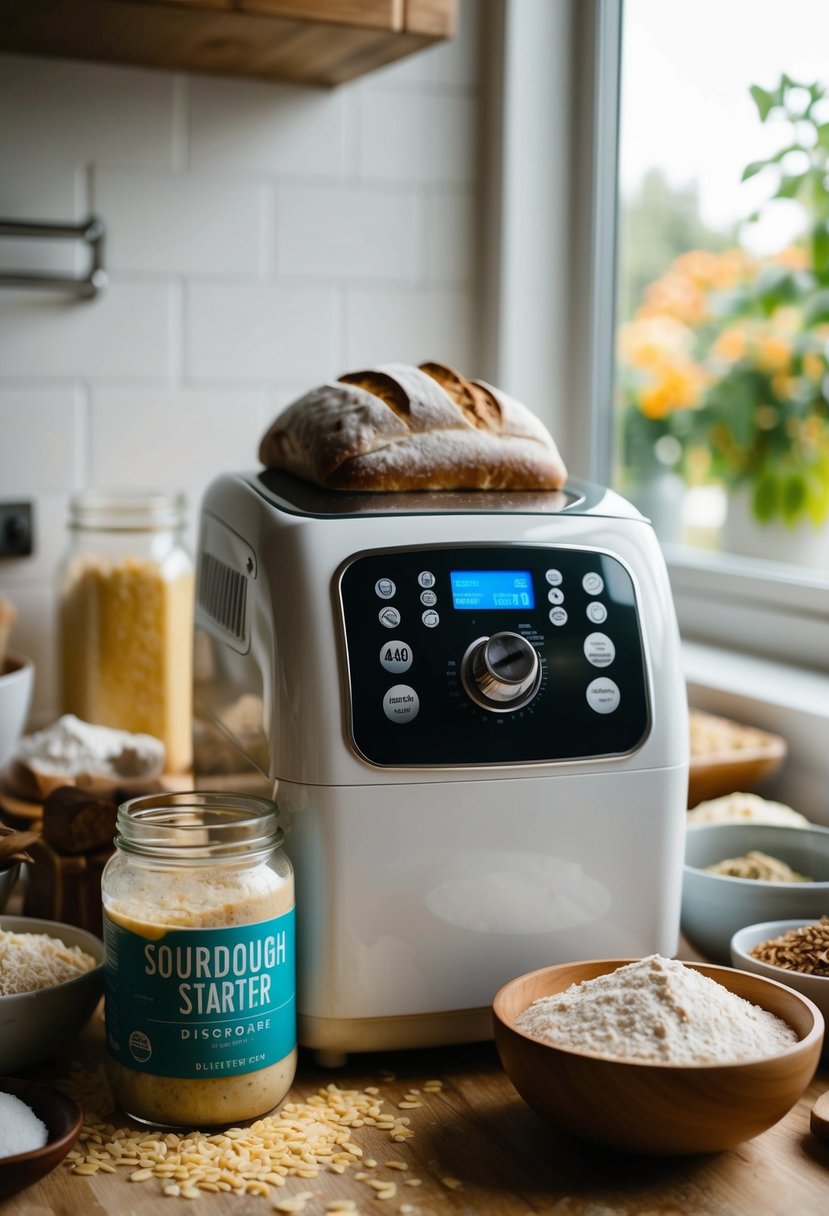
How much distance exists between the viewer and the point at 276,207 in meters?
1.50

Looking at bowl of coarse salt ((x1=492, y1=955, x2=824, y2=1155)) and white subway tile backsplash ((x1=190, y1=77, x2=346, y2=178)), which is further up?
white subway tile backsplash ((x1=190, y1=77, x2=346, y2=178))

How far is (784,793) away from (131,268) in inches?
35.0

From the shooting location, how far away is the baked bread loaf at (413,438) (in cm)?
93

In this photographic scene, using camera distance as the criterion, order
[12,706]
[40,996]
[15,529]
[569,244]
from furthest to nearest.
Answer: [569,244] → [15,529] → [12,706] → [40,996]

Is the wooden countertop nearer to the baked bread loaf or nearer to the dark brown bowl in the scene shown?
the dark brown bowl

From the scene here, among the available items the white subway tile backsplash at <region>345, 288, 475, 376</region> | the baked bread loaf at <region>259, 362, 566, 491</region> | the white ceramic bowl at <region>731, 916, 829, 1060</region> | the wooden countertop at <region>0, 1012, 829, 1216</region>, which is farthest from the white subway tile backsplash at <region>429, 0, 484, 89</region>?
the wooden countertop at <region>0, 1012, 829, 1216</region>

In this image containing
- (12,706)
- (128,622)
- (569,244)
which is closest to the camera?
(12,706)

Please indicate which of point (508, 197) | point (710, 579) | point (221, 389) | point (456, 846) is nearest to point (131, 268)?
point (221, 389)

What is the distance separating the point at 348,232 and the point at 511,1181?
1133 millimetres

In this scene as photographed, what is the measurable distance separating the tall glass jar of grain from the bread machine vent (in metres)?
0.21

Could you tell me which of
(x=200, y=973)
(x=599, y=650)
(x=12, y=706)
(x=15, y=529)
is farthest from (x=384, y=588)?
(x=15, y=529)

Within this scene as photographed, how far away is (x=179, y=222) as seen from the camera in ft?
4.76

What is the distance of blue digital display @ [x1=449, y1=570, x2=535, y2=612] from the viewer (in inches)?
33.1

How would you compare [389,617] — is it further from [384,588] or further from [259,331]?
[259,331]
